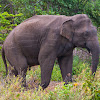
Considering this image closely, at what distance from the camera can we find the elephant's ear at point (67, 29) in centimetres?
525

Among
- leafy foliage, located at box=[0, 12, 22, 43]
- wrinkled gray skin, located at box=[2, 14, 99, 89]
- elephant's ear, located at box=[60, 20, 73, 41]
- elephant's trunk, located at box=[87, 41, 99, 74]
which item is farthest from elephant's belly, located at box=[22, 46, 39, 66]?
leafy foliage, located at box=[0, 12, 22, 43]

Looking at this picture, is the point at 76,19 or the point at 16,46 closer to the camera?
the point at 76,19

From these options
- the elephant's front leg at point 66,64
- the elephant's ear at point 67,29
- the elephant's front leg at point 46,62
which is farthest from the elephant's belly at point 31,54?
the elephant's ear at point 67,29

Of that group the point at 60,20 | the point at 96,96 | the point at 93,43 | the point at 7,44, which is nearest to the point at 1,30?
the point at 7,44

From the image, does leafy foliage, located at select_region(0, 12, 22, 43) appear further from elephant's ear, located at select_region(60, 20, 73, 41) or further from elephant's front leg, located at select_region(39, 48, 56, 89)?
elephant's ear, located at select_region(60, 20, 73, 41)

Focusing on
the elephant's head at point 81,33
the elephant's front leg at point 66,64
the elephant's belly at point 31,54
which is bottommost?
the elephant's front leg at point 66,64

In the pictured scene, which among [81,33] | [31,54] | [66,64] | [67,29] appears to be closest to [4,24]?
[31,54]

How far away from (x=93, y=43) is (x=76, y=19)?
2.55ft

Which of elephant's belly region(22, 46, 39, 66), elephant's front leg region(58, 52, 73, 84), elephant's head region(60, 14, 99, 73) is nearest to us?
elephant's head region(60, 14, 99, 73)

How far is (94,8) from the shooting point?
11.3 metres

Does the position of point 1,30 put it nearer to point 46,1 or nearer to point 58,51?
point 46,1

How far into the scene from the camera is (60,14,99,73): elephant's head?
16.8ft

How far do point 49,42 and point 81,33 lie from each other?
79cm

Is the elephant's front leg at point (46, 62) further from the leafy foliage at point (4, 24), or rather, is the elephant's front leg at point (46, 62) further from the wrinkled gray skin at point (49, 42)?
the leafy foliage at point (4, 24)
